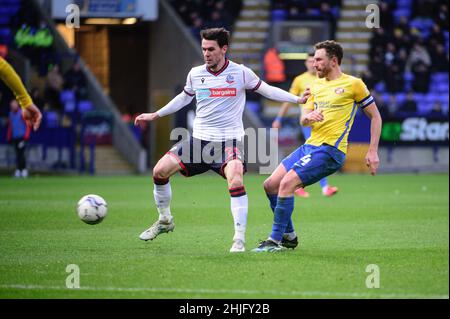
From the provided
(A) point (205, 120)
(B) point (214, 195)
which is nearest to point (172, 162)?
(A) point (205, 120)

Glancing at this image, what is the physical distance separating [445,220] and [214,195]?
6.00 meters

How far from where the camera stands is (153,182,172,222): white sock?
9.95m

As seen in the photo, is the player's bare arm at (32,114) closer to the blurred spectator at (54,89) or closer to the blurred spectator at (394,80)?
the blurred spectator at (54,89)

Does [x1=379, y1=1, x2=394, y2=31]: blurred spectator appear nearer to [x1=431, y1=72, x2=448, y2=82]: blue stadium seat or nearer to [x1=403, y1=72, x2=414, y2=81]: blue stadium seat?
[x1=403, y1=72, x2=414, y2=81]: blue stadium seat

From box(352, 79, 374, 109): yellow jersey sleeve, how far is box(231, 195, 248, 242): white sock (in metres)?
1.47

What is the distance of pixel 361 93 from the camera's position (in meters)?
9.27

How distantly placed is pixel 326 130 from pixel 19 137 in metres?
15.5

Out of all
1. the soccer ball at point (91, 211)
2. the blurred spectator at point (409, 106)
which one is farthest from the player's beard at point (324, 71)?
the blurred spectator at point (409, 106)

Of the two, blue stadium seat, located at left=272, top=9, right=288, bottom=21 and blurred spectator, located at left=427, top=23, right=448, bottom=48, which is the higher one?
blue stadium seat, located at left=272, top=9, right=288, bottom=21

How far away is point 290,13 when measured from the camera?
3128cm

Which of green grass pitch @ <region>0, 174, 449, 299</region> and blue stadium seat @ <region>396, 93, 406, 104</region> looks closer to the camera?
green grass pitch @ <region>0, 174, 449, 299</region>

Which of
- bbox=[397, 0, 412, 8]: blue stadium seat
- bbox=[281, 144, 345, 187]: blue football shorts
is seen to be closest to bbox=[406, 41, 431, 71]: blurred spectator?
bbox=[397, 0, 412, 8]: blue stadium seat

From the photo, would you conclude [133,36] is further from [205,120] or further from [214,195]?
[205,120]

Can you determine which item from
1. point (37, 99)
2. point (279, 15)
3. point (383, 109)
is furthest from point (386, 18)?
point (37, 99)
